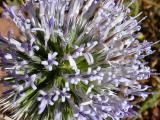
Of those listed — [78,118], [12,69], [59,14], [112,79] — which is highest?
[59,14]

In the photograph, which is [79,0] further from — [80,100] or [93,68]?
[80,100]

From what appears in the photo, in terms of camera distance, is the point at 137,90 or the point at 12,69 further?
the point at 137,90

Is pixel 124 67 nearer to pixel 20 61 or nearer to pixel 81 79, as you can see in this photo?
pixel 81 79

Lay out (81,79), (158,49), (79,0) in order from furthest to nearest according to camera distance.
Answer: (158,49)
(79,0)
(81,79)

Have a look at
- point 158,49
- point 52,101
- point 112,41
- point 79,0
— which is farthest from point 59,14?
point 158,49

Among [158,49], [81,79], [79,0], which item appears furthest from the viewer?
[158,49]

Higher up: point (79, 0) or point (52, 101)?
point (79, 0)

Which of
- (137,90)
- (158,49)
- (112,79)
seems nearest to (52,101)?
(112,79)
